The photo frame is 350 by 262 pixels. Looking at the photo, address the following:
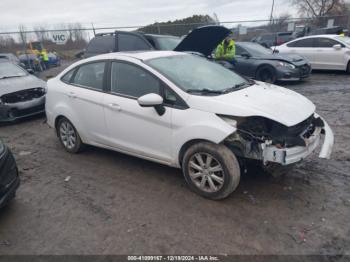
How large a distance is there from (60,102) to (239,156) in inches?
124

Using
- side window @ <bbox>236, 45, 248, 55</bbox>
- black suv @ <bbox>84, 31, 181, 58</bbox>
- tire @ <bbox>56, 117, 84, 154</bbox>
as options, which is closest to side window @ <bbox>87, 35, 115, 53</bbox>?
black suv @ <bbox>84, 31, 181, 58</bbox>

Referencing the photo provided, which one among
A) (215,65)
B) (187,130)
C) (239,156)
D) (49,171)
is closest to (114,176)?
(49,171)

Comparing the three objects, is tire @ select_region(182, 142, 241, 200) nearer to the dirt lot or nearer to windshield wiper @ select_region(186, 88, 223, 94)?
the dirt lot

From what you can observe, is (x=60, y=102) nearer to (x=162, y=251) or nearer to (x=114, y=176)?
(x=114, y=176)

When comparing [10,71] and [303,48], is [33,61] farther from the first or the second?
[303,48]

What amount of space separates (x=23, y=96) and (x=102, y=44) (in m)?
2.91

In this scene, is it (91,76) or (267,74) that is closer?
(91,76)

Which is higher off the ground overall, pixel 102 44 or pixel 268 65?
pixel 102 44

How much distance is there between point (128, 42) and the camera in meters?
7.85

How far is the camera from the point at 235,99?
10.5 feet

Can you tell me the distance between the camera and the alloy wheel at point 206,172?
3.17m

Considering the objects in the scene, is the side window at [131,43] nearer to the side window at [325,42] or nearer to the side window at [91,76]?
the side window at [91,76]

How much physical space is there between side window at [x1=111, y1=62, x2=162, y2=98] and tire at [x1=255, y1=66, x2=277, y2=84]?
6.46 meters

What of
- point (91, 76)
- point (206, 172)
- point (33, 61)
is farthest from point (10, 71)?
point (33, 61)
